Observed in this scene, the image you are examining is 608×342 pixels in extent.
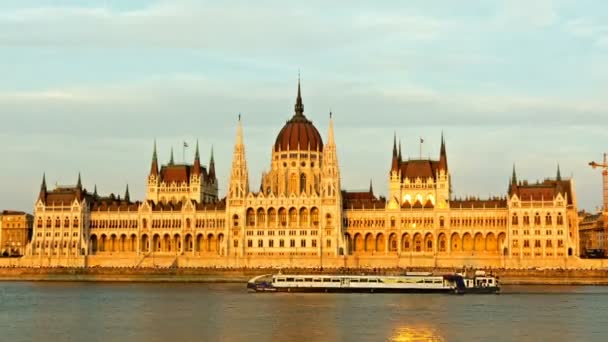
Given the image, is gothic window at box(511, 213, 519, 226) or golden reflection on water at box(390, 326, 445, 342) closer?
golden reflection on water at box(390, 326, 445, 342)

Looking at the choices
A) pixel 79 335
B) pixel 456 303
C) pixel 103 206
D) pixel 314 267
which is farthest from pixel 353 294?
pixel 103 206

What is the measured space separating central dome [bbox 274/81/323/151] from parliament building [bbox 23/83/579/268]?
0.20 meters

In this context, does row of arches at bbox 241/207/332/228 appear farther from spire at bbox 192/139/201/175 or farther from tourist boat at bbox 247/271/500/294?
tourist boat at bbox 247/271/500/294

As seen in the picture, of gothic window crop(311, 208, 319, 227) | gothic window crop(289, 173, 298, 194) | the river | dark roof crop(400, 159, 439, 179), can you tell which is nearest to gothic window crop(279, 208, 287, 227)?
gothic window crop(311, 208, 319, 227)

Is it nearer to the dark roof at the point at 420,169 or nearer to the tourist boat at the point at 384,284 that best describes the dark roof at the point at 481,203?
the dark roof at the point at 420,169

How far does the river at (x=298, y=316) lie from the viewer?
7075 centimetres

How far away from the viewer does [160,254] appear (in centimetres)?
16150

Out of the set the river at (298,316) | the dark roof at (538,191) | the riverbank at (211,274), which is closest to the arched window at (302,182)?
the riverbank at (211,274)

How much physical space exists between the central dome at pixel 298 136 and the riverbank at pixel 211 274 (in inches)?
1083

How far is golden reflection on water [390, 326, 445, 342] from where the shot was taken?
222 ft

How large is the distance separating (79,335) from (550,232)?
9193 centimetres

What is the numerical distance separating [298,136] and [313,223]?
18.1 m

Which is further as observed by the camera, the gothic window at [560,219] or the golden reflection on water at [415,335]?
the gothic window at [560,219]

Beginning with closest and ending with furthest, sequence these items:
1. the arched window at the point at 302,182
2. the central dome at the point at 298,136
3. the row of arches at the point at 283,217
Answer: the row of arches at the point at 283,217, the arched window at the point at 302,182, the central dome at the point at 298,136
